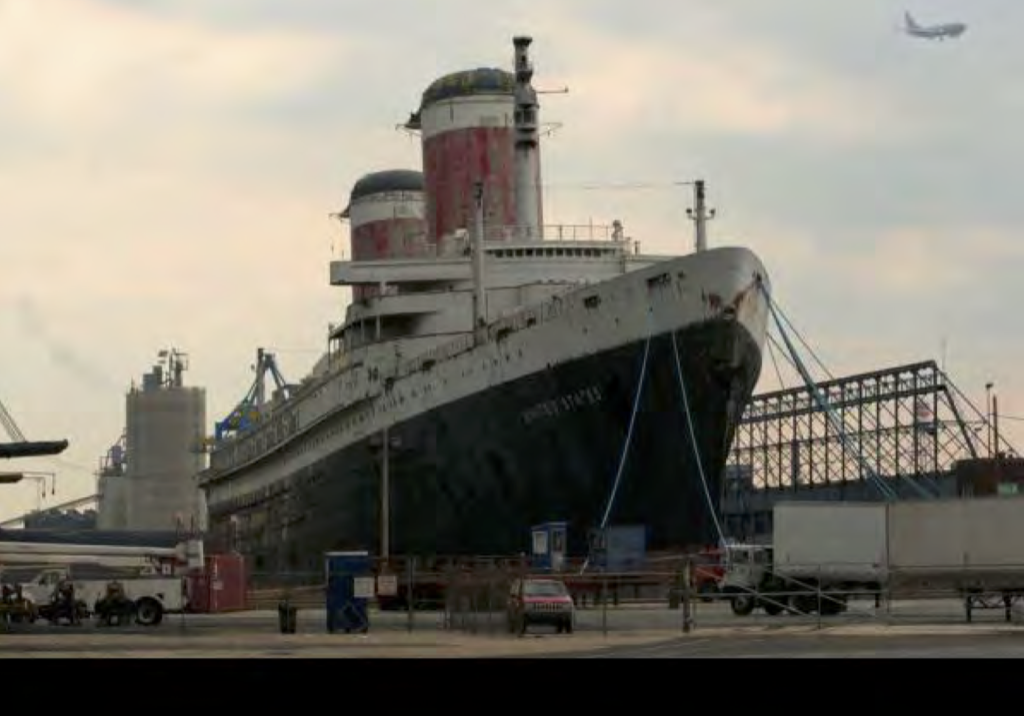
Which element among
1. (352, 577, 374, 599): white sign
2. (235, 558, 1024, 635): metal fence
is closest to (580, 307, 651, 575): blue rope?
(235, 558, 1024, 635): metal fence

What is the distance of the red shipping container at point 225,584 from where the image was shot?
2104 inches

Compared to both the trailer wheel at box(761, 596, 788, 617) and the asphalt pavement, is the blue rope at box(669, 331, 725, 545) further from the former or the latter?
the trailer wheel at box(761, 596, 788, 617)

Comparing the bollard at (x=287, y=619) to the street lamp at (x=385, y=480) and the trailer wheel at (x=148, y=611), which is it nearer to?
the trailer wheel at (x=148, y=611)

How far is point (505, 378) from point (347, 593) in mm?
20401

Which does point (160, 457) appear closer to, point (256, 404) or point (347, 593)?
point (256, 404)

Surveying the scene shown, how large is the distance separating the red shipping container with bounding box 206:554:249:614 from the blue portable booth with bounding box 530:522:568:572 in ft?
38.1

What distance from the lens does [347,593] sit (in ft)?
116

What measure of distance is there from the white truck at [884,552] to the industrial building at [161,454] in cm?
13175

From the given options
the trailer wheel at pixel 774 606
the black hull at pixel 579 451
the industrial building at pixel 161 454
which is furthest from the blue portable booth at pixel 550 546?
the industrial building at pixel 161 454

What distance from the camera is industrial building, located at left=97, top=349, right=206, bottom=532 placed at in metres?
172

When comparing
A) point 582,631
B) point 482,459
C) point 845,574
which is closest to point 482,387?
point 482,459

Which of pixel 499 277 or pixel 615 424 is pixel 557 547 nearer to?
pixel 615 424
